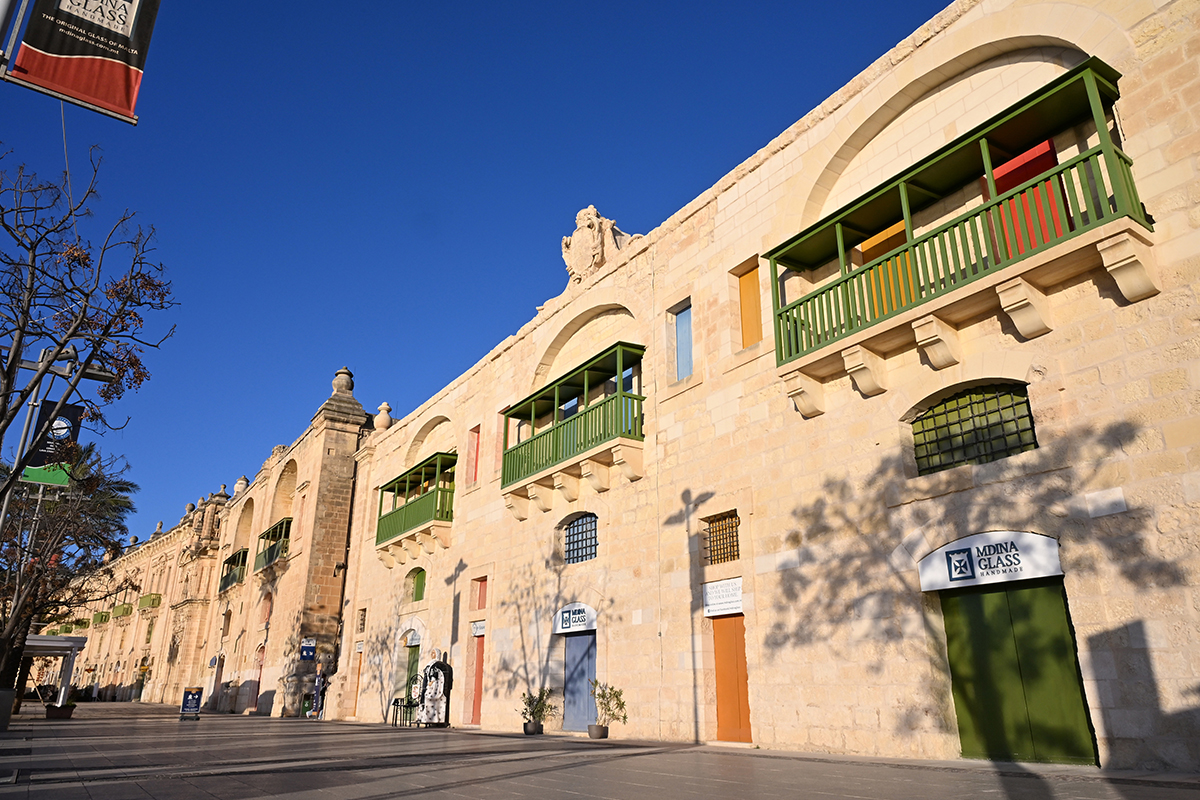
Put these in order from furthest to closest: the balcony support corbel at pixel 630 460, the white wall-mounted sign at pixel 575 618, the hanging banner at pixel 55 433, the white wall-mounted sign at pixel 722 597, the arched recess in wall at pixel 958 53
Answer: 1. the white wall-mounted sign at pixel 575 618
2. the balcony support corbel at pixel 630 460
3. the white wall-mounted sign at pixel 722 597
4. the hanging banner at pixel 55 433
5. the arched recess in wall at pixel 958 53

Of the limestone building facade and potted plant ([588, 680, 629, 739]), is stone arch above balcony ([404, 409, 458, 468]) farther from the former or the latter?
potted plant ([588, 680, 629, 739])

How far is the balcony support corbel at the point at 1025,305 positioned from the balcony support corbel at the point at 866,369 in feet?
5.65

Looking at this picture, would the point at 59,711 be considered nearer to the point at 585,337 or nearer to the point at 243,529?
the point at 585,337

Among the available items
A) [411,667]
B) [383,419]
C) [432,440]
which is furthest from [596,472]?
[383,419]

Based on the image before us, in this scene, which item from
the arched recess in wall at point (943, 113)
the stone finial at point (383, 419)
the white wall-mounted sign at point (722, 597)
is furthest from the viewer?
the stone finial at point (383, 419)

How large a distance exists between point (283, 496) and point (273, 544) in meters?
3.66

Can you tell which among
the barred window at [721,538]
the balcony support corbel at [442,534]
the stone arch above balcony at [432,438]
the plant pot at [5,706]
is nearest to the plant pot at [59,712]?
the plant pot at [5,706]

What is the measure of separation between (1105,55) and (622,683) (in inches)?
418

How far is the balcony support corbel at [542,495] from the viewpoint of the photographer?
50.9 ft

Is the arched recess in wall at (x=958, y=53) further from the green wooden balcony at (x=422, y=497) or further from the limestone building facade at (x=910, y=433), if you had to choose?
the green wooden balcony at (x=422, y=497)

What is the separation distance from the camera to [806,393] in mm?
9906

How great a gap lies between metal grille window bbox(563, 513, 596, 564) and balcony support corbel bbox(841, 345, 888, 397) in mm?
6739

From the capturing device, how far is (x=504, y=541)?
56.4 ft

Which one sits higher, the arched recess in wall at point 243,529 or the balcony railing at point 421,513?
the arched recess in wall at point 243,529
